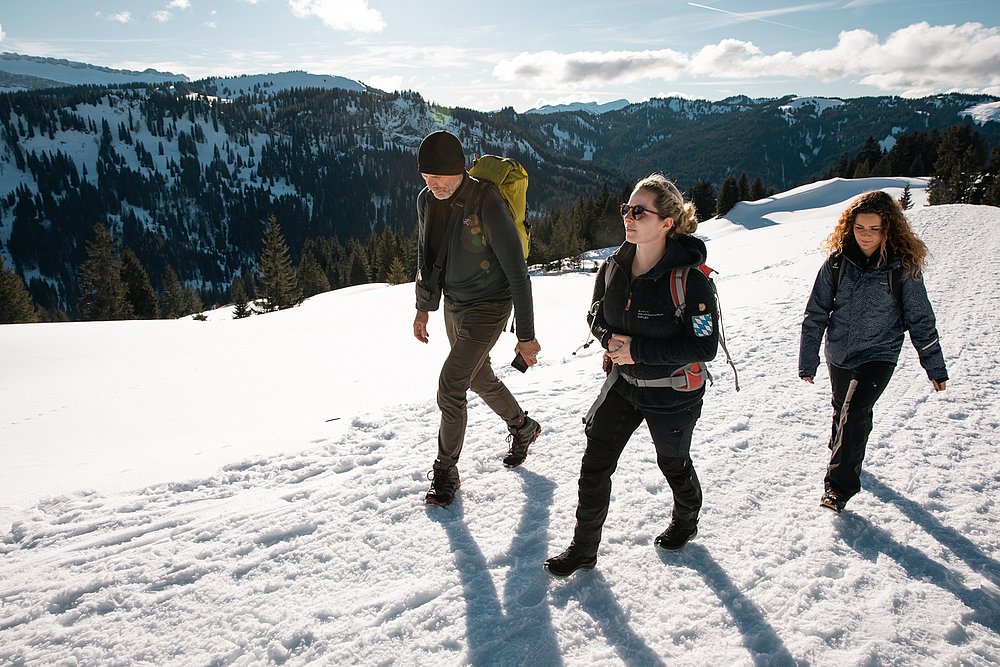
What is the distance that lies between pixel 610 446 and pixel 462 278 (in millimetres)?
1524

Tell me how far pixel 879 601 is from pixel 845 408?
125 centimetres

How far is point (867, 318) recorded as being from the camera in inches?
131

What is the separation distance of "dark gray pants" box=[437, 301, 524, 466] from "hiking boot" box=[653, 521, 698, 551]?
1.49m

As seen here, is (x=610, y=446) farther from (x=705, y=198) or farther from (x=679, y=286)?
(x=705, y=198)

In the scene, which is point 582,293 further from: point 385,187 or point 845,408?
point 385,187

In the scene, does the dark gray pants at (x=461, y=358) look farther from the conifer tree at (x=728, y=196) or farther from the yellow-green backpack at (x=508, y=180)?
the conifer tree at (x=728, y=196)

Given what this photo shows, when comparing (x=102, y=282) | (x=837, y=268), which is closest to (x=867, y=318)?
(x=837, y=268)

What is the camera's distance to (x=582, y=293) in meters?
18.4

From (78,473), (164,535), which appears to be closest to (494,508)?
(164,535)

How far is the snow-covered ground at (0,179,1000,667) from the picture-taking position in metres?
2.44

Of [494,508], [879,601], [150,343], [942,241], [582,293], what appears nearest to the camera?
[879,601]

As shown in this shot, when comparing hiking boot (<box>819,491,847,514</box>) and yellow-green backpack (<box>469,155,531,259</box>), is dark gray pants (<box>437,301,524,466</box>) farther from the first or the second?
hiking boot (<box>819,491,847,514</box>)

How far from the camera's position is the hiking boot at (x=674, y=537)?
9.96ft

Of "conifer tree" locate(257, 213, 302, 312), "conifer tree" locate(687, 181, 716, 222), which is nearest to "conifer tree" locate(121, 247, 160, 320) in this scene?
"conifer tree" locate(257, 213, 302, 312)
